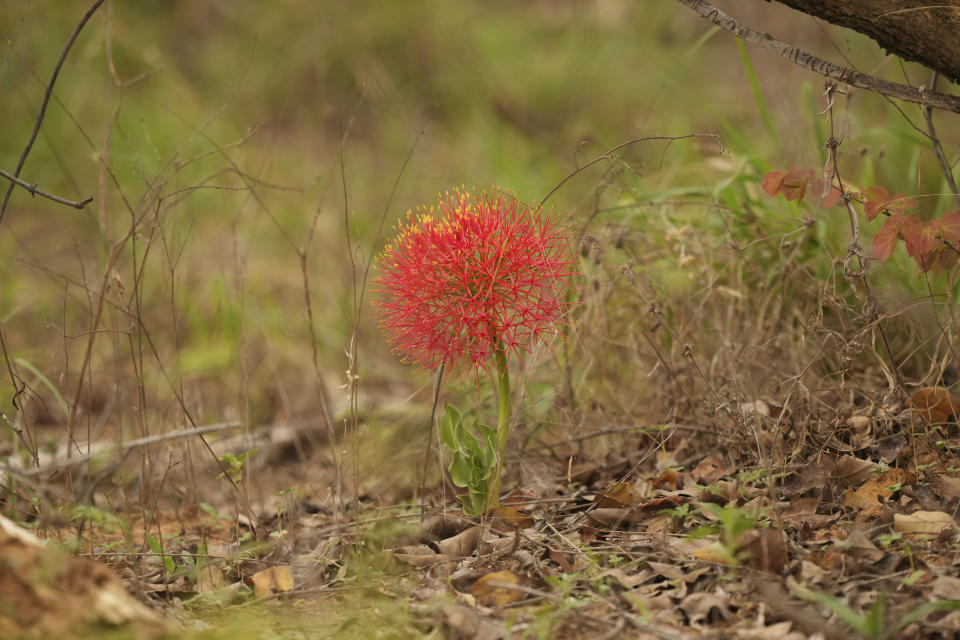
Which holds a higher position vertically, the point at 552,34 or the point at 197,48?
the point at 197,48

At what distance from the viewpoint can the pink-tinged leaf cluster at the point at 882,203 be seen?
191 centimetres

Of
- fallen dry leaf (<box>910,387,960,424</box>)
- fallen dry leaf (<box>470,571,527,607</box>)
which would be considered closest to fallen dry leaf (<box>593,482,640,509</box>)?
fallen dry leaf (<box>470,571,527,607</box>)

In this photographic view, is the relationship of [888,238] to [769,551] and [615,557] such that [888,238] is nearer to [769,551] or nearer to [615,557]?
[769,551]

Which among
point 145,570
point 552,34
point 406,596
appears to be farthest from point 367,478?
point 552,34

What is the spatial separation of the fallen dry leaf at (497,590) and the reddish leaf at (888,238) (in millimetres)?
1125

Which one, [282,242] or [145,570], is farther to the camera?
[282,242]

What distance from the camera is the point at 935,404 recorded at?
6.56 ft

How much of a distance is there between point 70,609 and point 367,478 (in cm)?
151

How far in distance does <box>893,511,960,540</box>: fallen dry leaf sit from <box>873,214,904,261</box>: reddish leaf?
59 centimetres

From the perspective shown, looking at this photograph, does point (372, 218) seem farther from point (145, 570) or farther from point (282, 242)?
point (145, 570)

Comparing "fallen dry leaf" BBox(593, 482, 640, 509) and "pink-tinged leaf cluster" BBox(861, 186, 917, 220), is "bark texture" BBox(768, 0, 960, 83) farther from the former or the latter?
"fallen dry leaf" BBox(593, 482, 640, 509)

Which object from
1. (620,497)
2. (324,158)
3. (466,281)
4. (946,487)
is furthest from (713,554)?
(324,158)

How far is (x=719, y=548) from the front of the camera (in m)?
1.56

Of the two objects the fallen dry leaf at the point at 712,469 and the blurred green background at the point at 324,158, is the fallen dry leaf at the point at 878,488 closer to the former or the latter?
the fallen dry leaf at the point at 712,469
